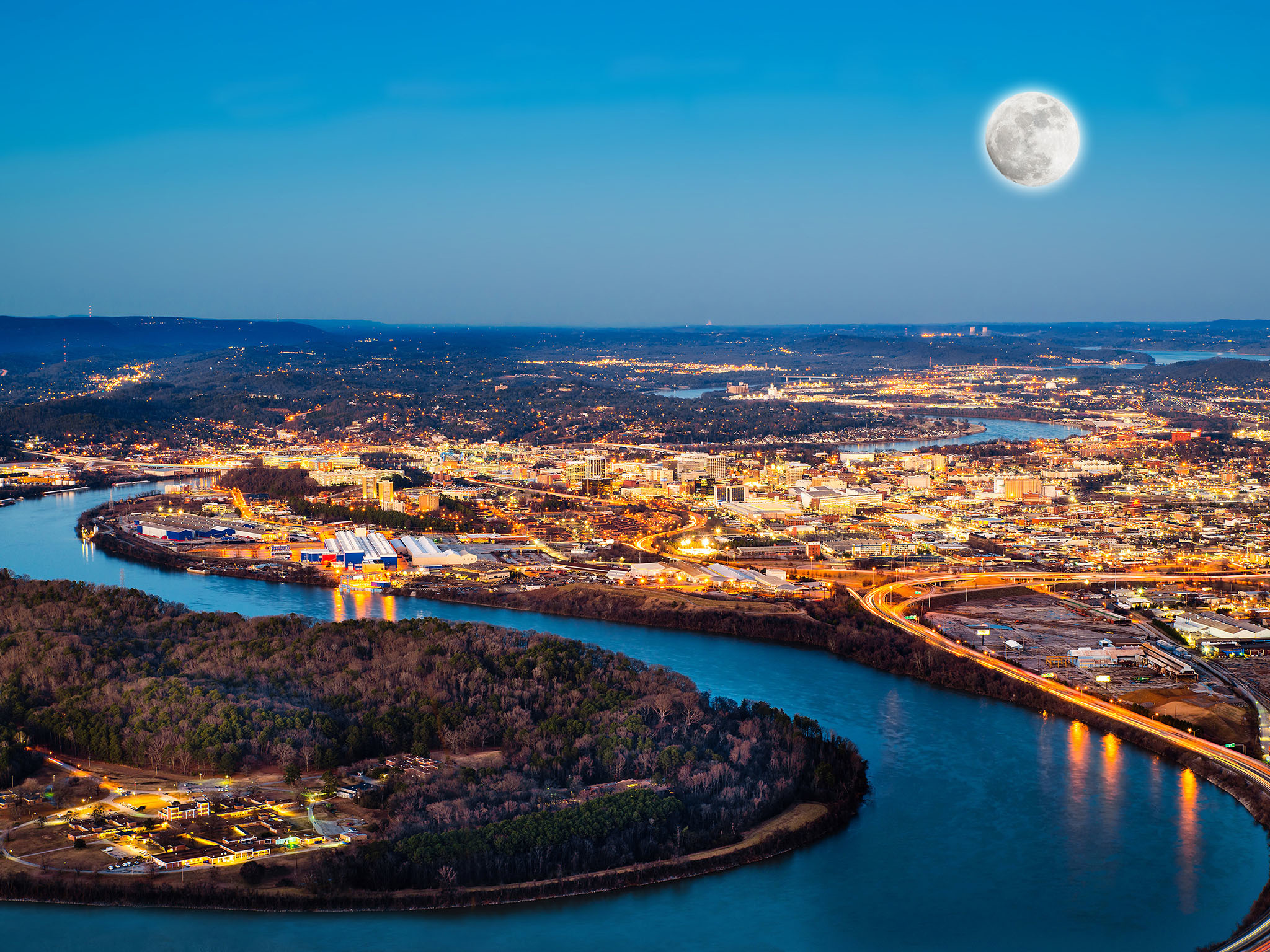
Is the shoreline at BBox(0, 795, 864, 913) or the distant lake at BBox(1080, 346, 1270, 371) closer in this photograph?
the shoreline at BBox(0, 795, 864, 913)

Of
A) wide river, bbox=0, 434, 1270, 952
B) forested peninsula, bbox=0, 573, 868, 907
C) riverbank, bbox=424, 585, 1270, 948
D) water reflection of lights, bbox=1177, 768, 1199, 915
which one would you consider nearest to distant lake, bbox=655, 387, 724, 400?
riverbank, bbox=424, 585, 1270, 948

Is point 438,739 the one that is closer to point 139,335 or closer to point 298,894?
point 298,894

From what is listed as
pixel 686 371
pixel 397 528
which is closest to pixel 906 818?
pixel 397 528

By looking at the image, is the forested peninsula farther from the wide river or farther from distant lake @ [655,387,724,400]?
distant lake @ [655,387,724,400]

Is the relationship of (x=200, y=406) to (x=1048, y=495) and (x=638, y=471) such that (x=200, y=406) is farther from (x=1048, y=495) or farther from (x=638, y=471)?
(x=1048, y=495)

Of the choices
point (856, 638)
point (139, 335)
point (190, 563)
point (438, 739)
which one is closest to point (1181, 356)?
point (139, 335)

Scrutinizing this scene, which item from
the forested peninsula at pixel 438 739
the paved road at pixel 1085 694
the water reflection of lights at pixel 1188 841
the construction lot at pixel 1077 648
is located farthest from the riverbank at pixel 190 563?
the water reflection of lights at pixel 1188 841
